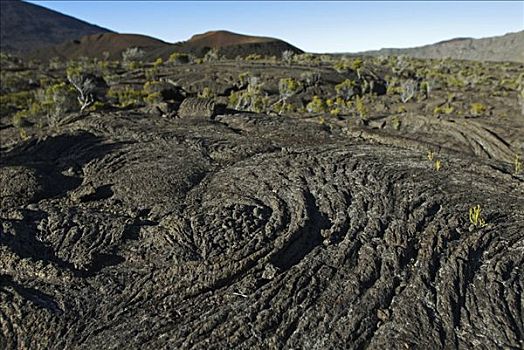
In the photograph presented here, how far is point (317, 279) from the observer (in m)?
11.0

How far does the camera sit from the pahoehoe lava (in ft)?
31.8

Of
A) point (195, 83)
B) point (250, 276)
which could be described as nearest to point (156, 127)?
point (250, 276)

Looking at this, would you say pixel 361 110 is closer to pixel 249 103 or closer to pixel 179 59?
pixel 249 103

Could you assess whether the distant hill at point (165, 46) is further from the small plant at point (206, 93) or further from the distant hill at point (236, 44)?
the small plant at point (206, 93)

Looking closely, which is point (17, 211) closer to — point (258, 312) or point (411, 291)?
point (258, 312)

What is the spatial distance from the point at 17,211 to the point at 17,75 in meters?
63.2

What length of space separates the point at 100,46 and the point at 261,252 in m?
141

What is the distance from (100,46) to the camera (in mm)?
135875

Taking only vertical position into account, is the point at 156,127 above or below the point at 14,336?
above

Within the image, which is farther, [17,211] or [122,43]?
[122,43]

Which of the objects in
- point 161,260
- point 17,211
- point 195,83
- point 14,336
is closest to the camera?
point 14,336

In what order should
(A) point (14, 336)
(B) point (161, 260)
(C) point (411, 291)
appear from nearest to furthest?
(A) point (14, 336)
(C) point (411, 291)
(B) point (161, 260)

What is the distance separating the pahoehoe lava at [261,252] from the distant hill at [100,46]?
113m

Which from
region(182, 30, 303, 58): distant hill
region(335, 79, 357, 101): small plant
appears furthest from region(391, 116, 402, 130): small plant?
region(182, 30, 303, 58): distant hill
